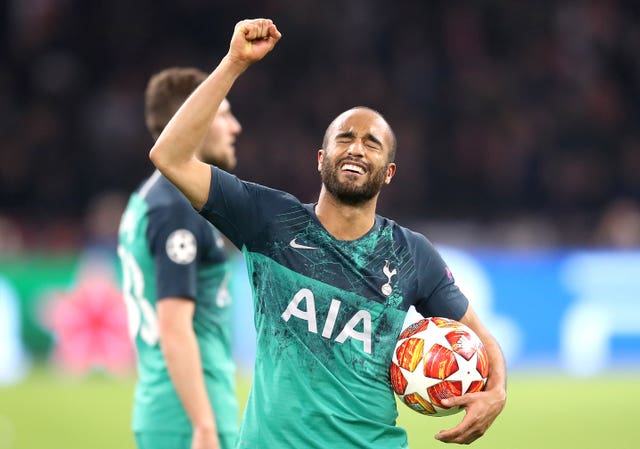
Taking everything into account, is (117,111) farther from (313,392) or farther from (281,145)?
(313,392)

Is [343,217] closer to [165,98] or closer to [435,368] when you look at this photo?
[435,368]

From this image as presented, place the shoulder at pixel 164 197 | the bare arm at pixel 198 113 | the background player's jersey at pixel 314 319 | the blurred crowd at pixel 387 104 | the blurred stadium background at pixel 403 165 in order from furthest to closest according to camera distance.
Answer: the blurred crowd at pixel 387 104 < the blurred stadium background at pixel 403 165 < the shoulder at pixel 164 197 < the background player's jersey at pixel 314 319 < the bare arm at pixel 198 113

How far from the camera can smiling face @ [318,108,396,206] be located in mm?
4133

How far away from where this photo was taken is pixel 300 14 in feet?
63.6

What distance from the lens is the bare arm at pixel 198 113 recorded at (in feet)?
12.9

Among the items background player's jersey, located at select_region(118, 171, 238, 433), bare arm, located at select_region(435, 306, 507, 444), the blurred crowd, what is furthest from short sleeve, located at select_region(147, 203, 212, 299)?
the blurred crowd

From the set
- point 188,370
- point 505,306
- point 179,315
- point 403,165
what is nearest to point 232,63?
point 179,315

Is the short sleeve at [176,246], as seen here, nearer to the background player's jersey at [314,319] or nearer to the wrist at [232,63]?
the background player's jersey at [314,319]

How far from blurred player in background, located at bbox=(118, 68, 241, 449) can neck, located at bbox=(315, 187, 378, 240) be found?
772 millimetres

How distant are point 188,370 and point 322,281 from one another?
2.61 feet

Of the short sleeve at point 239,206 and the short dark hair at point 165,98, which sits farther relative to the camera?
the short dark hair at point 165,98

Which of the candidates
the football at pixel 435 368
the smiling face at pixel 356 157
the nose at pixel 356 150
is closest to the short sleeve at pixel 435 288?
the football at pixel 435 368

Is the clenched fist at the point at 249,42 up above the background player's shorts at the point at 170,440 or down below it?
above

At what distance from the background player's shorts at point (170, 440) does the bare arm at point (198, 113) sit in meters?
1.25
